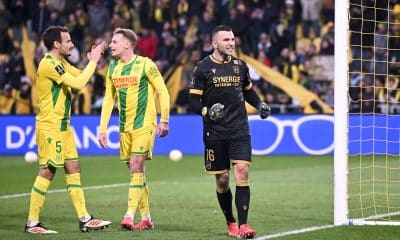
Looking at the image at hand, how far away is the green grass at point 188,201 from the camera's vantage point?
31.4ft

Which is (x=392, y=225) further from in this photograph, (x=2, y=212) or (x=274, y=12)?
(x=274, y=12)

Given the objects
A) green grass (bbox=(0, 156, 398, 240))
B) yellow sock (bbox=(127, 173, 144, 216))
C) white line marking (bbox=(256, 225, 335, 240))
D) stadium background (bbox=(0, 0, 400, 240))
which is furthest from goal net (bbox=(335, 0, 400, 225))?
yellow sock (bbox=(127, 173, 144, 216))

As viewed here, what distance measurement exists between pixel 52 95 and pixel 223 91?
1816 mm

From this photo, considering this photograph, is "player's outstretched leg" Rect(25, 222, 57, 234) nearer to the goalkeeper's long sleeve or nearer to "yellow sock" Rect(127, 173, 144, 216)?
"yellow sock" Rect(127, 173, 144, 216)

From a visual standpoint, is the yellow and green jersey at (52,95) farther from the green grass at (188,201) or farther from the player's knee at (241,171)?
the player's knee at (241,171)

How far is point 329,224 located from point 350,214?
1095 millimetres

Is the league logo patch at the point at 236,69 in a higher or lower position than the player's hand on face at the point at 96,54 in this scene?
lower

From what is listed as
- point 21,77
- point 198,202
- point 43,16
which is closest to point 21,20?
point 43,16

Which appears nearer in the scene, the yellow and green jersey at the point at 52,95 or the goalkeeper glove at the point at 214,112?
the goalkeeper glove at the point at 214,112

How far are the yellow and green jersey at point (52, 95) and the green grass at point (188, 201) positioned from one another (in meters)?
1.14

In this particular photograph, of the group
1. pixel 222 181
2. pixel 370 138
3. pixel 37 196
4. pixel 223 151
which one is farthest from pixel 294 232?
pixel 370 138

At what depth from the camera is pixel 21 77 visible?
2297cm

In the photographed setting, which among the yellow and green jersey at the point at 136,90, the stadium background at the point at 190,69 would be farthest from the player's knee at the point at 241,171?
the stadium background at the point at 190,69

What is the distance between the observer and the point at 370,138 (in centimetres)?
1928
